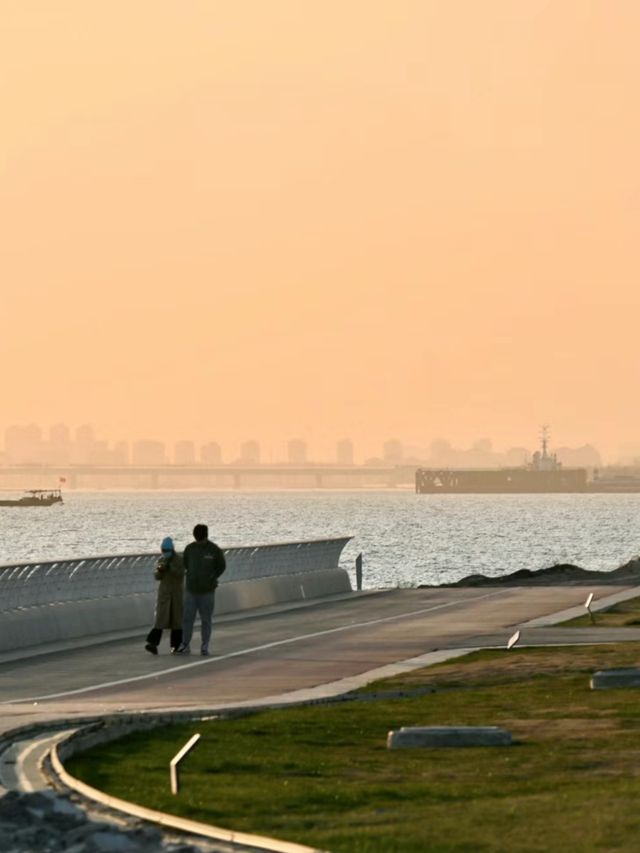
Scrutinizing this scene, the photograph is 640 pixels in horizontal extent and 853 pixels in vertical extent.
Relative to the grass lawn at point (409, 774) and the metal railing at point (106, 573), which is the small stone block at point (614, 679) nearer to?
the grass lawn at point (409, 774)

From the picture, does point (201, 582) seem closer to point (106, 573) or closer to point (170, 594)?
point (170, 594)

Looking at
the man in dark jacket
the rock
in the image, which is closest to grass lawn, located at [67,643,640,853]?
the rock

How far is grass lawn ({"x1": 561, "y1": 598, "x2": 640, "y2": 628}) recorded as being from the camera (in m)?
32.8

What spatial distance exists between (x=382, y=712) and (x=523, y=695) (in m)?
2.06

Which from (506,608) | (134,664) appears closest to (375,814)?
(134,664)

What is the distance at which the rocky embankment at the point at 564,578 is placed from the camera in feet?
181

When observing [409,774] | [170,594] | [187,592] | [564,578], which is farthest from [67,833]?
[564,578]

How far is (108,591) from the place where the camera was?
1375 inches

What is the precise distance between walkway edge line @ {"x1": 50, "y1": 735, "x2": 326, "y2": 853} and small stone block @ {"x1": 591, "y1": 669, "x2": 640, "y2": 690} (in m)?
8.06

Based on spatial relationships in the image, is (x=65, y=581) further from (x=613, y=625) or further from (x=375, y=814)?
(x=375, y=814)

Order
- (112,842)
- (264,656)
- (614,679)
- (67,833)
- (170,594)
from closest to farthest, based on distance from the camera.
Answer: (112,842) → (67,833) → (614,679) → (264,656) → (170,594)

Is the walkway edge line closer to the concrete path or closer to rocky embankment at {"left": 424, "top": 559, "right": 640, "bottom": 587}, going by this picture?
the concrete path

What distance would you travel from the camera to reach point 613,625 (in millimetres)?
32312

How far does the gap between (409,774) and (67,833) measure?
315 cm
